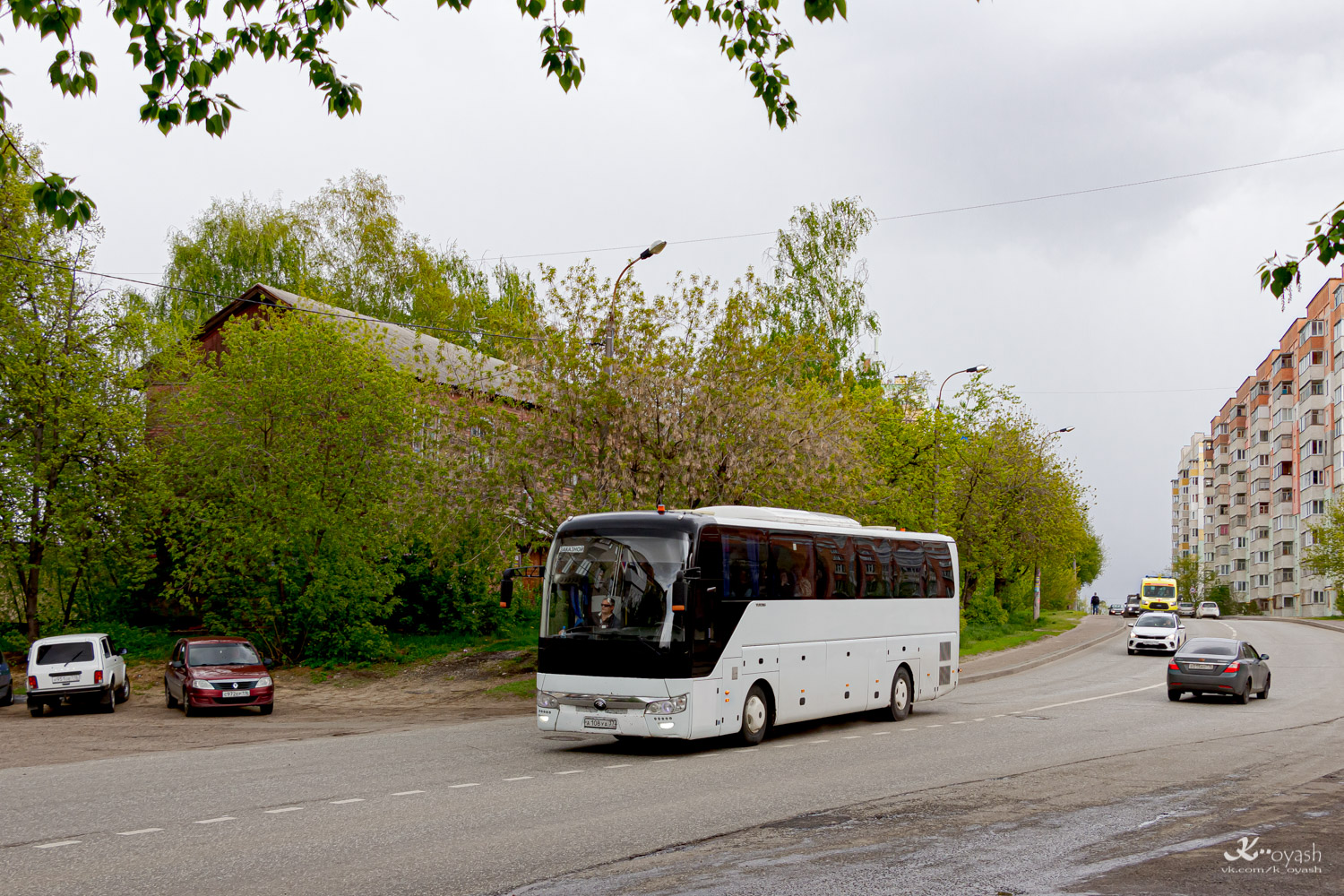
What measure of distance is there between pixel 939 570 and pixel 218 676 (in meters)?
14.8

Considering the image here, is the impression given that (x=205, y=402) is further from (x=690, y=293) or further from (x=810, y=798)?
(x=810, y=798)

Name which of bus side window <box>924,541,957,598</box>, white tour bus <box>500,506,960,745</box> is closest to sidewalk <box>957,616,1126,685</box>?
bus side window <box>924,541,957,598</box>

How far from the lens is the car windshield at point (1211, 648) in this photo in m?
24.2

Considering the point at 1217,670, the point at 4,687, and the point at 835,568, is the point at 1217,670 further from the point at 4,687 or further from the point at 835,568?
the point at 4,687

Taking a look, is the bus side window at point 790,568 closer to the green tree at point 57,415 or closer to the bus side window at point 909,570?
the bus side window at point 909,570

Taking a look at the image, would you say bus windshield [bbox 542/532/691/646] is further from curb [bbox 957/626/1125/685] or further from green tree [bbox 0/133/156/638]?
green tree [bbox 0/133/156/638]

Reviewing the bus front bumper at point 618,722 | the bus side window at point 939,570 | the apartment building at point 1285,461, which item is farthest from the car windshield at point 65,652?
the apartment building at point 1285,461

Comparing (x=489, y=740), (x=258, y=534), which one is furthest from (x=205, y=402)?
(x=489, y=740)

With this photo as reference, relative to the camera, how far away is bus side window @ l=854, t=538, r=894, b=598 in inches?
758

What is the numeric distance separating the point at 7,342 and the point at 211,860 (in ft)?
92.1

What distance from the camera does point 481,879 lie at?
7617 mm

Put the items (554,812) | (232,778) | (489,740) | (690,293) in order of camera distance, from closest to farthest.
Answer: (554,812), (232,778), (489,740), (690,293)

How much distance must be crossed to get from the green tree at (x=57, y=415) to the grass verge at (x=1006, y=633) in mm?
26574

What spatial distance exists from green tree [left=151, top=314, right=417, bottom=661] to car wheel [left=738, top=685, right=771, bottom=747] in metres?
15.8
